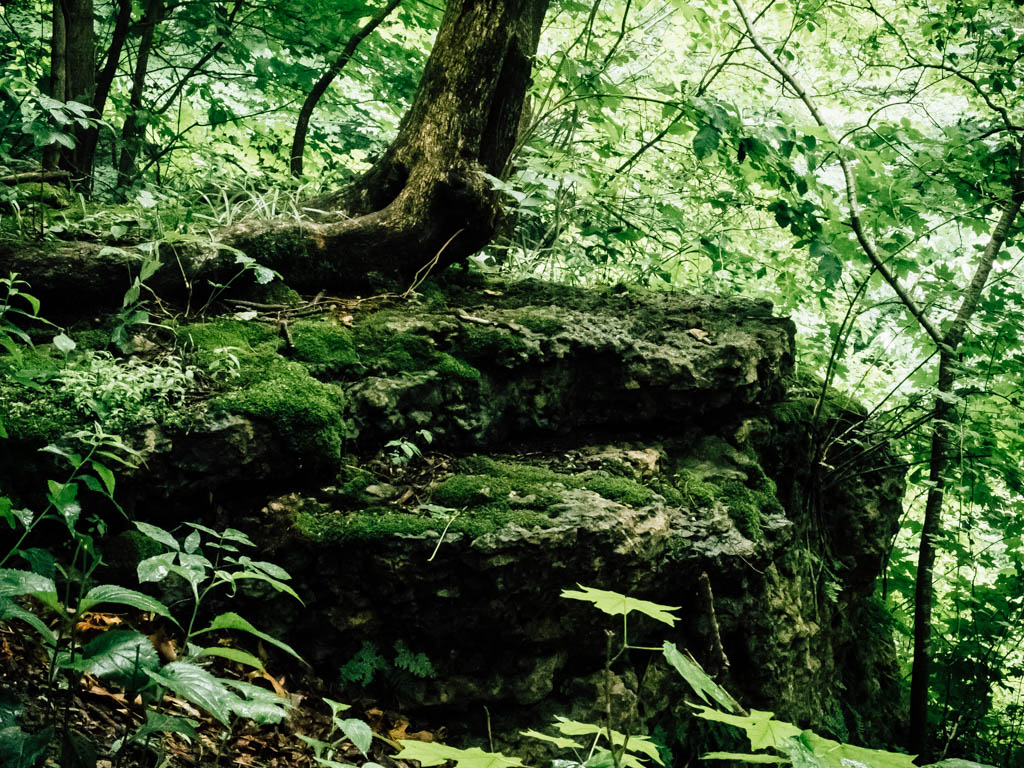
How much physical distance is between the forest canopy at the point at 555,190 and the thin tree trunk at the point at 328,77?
1.3 inches

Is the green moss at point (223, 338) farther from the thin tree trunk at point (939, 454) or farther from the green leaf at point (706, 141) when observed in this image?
the thin tree trunk at point (939, 454)

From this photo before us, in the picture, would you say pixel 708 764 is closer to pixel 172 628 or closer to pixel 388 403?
pixel 388 403

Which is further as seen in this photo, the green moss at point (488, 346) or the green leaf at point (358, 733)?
the green moss at point (488, 346)

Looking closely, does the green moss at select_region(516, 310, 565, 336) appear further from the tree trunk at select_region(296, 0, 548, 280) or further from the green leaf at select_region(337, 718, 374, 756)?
A: the green leaf at select_region(337, 718, 374, 756)

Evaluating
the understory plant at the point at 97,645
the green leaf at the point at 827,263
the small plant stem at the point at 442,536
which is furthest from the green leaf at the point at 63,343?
the green leaf at the point at 827,263

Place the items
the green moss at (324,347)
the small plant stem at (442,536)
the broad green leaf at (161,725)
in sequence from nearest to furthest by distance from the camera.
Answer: the broad green leaf at (161,725), the small plant stem at (442,536), the green moss at (324,347)

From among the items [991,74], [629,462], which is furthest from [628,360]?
[991,74]

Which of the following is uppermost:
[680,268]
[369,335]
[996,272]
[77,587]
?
[996,272]

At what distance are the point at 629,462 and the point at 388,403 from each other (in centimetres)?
140

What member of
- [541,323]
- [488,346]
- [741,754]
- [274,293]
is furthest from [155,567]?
[541,323]

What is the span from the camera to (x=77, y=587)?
7.20 ft

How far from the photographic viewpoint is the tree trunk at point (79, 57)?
4.23m

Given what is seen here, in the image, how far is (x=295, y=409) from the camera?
2867 millimetres

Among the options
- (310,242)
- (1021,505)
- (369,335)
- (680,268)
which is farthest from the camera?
(680,268)
